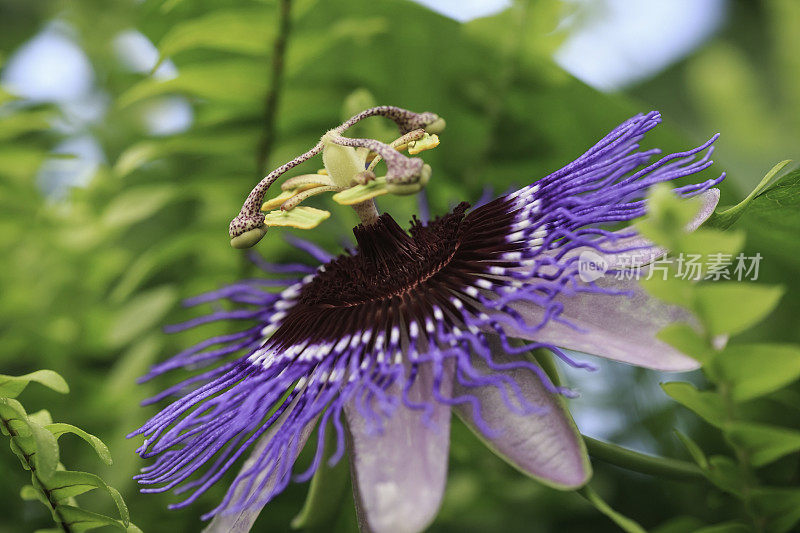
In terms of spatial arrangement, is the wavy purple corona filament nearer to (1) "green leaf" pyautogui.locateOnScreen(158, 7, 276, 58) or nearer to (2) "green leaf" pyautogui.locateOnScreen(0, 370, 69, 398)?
(2) "green leaf" pyautogui.locateOnScreen(0, 370, 69, 398)

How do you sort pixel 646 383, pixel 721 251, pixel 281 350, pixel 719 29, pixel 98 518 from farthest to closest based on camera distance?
pixel 719 29
pixel 646 383
pixel 281 350
pixel 98 518
pixel 721 251

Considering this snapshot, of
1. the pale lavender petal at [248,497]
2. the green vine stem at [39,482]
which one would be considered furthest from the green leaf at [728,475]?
the green vine stem at [39,482]

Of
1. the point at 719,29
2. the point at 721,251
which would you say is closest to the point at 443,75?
the point at 721,251

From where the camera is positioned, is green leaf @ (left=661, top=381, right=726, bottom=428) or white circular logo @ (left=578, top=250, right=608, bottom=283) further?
white circular logo @ (left=578, top=250, right=608, bottom=283)

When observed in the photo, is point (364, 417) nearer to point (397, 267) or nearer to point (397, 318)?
point (397, 318)

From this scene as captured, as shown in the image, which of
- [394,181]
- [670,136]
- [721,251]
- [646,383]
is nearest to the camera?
[721,251]

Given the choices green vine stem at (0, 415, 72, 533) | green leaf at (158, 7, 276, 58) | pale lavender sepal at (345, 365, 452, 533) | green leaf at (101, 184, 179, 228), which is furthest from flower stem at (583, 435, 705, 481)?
green leaf at (101, 184, 179, 228)

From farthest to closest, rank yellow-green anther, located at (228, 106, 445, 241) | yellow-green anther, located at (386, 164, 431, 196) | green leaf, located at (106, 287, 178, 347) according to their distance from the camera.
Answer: green leaf, located at (106, 287, 178, 347) < yellow-green anther, located at (228, 106, 445, 241) < yellow-green anther, located at (386, 164, 431, 196)
